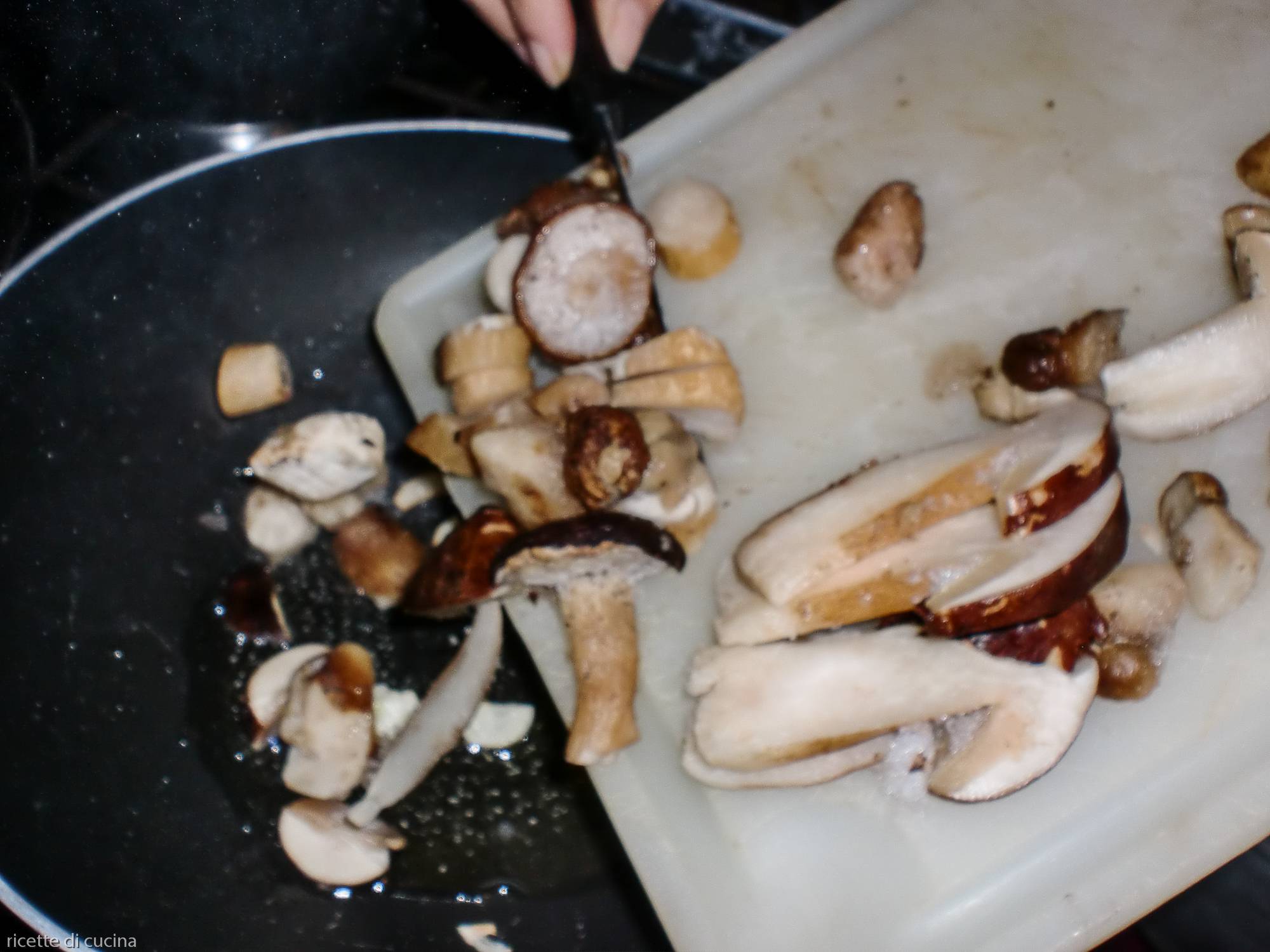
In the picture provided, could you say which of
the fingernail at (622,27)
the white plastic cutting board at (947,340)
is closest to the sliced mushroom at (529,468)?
the white plastic cutting board at (947,340)

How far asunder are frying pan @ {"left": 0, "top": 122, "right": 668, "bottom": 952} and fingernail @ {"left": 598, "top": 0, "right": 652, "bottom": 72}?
0.18 metres

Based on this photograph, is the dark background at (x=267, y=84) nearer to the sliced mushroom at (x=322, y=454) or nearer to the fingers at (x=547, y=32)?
the fingers at (x=547, y=32)

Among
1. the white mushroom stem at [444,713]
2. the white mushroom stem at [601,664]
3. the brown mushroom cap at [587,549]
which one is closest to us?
the brown mushroom cap at [587,549]

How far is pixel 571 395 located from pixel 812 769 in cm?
48

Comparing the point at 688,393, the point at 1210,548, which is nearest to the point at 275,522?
the point at 688,393

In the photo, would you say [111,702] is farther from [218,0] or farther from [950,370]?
[950,370]

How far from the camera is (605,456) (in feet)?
3.43

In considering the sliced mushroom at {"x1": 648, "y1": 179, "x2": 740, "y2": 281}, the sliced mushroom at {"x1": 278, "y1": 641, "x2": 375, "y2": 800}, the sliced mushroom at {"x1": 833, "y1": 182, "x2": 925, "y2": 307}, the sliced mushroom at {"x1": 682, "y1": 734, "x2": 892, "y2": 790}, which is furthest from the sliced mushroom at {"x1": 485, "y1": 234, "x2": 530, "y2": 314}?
the sliced mushroom at {"x1": 682, "y1": 734, "x2": 892, "y2": 790}

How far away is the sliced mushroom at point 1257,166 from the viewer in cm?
117

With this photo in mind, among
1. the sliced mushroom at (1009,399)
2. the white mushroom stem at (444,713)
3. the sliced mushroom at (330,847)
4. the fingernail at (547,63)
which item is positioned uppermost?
the fingernail at (547,63)

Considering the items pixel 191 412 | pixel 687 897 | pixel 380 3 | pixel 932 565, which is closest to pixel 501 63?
pixel 380 3

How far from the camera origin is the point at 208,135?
4.42 feet

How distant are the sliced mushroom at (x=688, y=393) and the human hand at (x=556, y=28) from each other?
1.37 feet

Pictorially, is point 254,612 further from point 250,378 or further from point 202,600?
point 250,378
